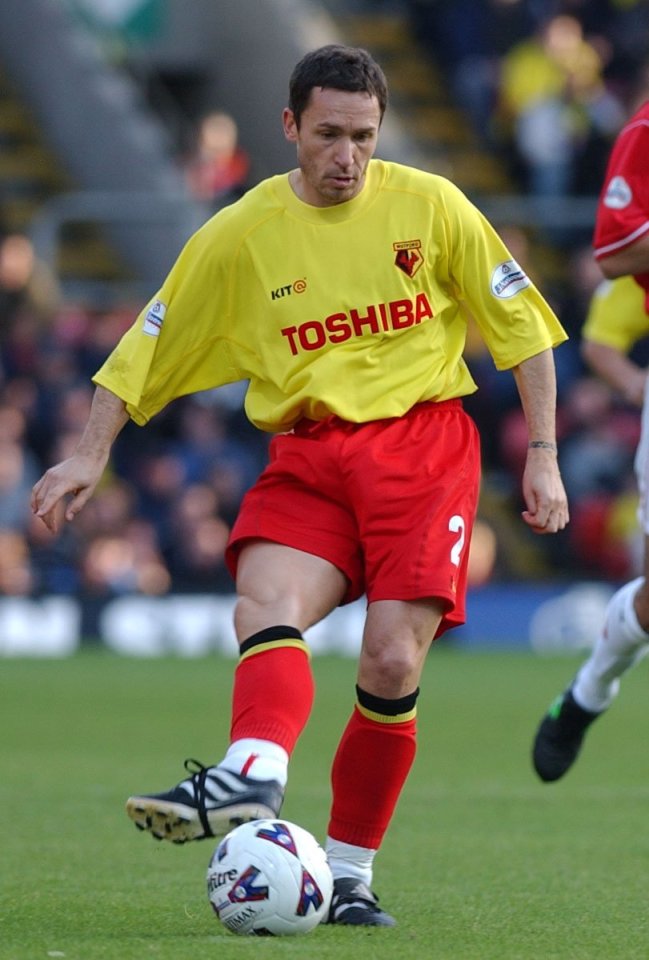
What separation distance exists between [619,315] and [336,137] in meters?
2.83

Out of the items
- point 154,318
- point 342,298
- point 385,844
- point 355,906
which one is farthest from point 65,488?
point 385,844

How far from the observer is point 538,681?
48.6ft

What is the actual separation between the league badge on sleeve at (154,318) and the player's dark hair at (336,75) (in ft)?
2.08

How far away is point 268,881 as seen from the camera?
5.20 metres

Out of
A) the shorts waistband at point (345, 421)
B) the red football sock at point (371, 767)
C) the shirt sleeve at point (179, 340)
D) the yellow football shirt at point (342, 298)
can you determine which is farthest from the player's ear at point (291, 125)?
the red football sock at point (371, 767)

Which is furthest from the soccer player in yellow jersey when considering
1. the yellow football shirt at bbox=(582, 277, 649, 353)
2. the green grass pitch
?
the yellow football shirt at bbox=(582, 277, 649, 353)

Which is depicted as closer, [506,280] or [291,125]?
[291,125]

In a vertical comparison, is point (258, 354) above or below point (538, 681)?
above

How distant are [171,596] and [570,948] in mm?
12346

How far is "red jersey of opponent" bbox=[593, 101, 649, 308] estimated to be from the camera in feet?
23.6

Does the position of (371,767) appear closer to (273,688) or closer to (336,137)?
(273,688)

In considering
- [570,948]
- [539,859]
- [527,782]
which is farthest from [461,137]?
[570,948]

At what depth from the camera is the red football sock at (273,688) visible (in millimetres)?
5371

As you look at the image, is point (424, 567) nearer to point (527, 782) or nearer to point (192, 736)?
point (527, 782)
